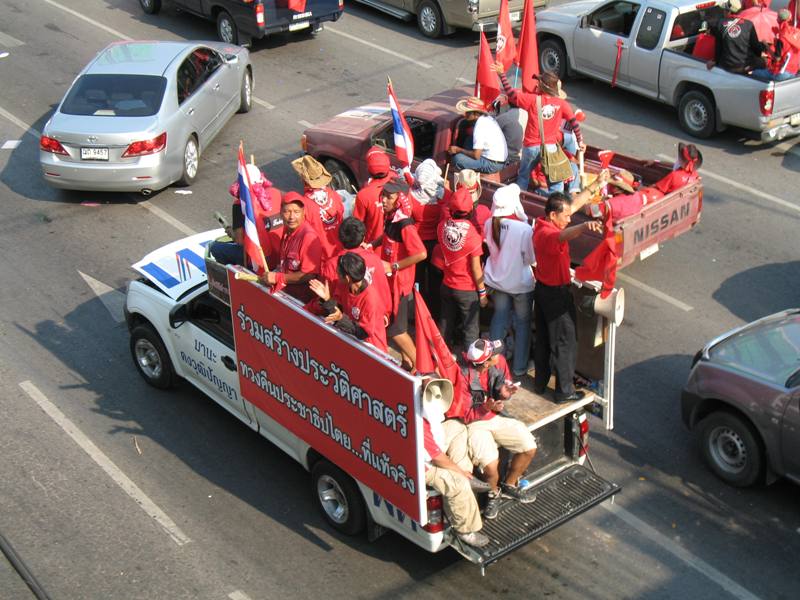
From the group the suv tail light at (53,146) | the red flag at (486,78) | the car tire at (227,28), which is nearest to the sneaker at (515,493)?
the red flag at (486,78)

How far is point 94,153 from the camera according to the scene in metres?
14.0

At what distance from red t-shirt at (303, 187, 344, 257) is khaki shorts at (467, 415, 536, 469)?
2.32m

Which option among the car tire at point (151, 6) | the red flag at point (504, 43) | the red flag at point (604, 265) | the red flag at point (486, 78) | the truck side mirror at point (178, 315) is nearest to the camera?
the red flag at point (604, 265)

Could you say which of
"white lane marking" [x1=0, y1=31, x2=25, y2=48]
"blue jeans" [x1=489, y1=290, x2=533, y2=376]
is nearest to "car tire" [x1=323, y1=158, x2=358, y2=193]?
"blue jeans" [x1=489, y1=290, x2=533, y2=376]

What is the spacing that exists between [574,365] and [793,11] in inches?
385

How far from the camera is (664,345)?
36.1 feet

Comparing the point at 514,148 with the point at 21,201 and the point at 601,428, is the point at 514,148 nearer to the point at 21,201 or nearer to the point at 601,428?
the point at 601,428

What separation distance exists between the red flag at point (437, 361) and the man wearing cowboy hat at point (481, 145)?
4.19 m

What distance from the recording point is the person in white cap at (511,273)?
8.75 meters

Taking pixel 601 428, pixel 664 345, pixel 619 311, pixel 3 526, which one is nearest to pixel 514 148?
pixel 664 345

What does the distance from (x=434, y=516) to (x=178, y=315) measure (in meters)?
3.47

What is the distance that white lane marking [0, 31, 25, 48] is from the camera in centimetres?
1991

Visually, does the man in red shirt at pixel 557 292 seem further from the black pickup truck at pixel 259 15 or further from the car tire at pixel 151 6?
the car tire at pixel 151 6

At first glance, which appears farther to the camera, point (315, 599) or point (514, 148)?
point (514, 148)
